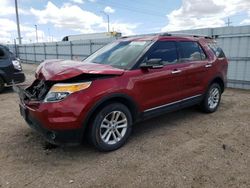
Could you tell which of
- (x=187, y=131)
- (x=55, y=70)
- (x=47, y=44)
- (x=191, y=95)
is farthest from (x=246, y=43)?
(x=47, y=44)

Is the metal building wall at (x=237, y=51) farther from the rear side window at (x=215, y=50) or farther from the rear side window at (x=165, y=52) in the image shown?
the rear side window at (x=165, y=52)

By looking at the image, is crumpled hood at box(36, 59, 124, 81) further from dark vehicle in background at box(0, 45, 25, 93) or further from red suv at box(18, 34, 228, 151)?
dark vehicle in background at box(0, 45, 25, 93)

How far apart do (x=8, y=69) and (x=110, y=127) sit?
6.07 meters

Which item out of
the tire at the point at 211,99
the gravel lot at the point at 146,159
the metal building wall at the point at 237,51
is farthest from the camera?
the metal building wall at the point at 237,51

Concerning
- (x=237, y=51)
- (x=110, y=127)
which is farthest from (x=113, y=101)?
(x=237, y=51)

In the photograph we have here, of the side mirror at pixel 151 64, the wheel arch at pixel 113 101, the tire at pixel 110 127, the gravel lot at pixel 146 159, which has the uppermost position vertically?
the side mirror at pixel 151 64

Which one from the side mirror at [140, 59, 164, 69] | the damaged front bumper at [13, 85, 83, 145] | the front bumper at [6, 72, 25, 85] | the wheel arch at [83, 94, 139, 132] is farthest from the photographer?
the front bumper at [6, 72, 25, 85]

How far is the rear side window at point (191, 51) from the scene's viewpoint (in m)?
4.92

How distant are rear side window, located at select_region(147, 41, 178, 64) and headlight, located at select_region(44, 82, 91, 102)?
1.39 meters

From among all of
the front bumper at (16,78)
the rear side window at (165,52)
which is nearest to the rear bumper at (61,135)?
the rear side window at (165,52)

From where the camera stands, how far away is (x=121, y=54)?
176 inches

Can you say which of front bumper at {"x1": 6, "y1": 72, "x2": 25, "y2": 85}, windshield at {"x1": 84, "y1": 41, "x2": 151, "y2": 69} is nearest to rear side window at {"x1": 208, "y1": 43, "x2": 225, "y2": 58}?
windshield at {"x1": 84, "y1": 41, "x2": 151, "y2": 69}

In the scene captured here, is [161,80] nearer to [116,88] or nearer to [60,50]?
[116,88]

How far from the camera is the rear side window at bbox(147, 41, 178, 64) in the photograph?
438 cm
